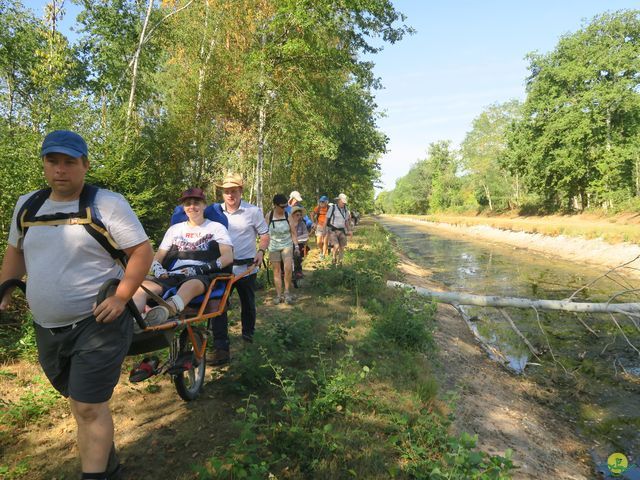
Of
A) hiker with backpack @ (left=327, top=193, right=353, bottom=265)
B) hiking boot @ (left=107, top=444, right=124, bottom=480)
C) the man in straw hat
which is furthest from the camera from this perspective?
hiker with backpack @ (left=327, top=193, right=353, bottom=265)

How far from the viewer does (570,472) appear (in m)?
4.38

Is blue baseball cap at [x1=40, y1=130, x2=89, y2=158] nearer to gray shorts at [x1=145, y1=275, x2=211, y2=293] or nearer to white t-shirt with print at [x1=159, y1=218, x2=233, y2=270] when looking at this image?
gray shorts at [x1=145, y1=275, x2=211, y2=293]

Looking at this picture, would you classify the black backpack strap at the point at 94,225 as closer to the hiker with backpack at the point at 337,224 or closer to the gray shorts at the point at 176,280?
the gray shorts at the point at 176,280

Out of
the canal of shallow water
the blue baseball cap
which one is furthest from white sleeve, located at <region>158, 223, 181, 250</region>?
the canal of shallow water

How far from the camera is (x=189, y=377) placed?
415cm

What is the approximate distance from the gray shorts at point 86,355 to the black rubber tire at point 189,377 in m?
1.42

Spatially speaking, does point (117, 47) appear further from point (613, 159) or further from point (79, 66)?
point (613, 159)

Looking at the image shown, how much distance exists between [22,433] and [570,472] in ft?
19.4

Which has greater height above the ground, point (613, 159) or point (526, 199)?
point (613, 159)

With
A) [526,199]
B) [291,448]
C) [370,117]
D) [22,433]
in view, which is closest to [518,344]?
[291,448]

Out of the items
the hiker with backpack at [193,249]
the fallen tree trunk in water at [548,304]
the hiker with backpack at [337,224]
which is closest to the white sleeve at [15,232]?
the hiker with backpack at [193,249]

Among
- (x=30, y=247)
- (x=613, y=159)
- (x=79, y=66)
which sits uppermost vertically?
(x=79, y=66)

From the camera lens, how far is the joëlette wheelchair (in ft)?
9.58

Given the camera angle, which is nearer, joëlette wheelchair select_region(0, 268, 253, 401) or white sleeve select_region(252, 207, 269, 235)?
joëlette wheelchair select_region(0, 268, 253, 401)
